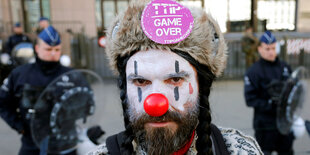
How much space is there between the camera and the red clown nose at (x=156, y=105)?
42.7 inches

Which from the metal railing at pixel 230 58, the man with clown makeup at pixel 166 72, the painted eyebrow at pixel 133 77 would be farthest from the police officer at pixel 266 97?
the metal railing at pixel 230 58

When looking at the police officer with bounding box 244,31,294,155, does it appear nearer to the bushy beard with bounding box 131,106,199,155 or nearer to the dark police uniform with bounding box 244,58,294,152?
the dark police uniform with bounding box 244,58,294,152

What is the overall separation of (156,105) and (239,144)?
0.52 m

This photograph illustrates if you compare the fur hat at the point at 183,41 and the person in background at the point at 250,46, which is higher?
the fur hat at the point at 183,41

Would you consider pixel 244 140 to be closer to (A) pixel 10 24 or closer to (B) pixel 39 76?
(B) pixel 39 76

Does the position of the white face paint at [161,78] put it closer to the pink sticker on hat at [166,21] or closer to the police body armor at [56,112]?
the pink sticker on hat at [166,21]

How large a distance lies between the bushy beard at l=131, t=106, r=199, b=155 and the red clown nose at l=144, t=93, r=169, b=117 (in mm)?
51

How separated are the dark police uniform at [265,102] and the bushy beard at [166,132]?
2393mm

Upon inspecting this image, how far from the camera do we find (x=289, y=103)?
10.8ft

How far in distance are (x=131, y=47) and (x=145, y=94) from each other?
21 centimetres

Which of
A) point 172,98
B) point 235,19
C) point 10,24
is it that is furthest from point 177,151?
point 235,19

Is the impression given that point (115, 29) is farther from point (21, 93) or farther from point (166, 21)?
point (21, 93)

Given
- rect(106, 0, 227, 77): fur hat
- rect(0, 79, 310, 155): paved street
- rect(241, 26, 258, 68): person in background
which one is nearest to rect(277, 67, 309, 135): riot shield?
rect(0, 79, 310, 155): paved street

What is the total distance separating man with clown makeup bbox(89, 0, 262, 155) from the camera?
1175 mm
